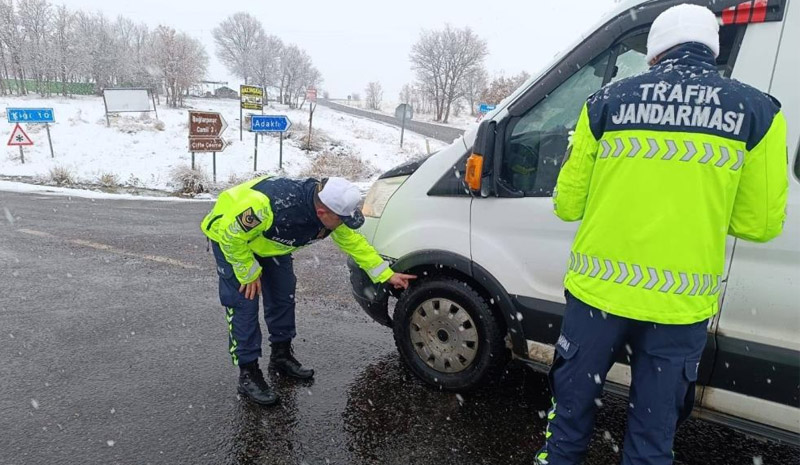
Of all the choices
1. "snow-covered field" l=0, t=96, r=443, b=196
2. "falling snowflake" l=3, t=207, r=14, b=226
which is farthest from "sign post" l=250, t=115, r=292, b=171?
"falling snowflake" l=3, t=207, r=14, b=226

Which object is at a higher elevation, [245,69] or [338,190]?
[245,69]

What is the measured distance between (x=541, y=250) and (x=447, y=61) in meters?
57.8

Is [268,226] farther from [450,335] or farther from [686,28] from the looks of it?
[686,28]

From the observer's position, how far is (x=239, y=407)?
293cm

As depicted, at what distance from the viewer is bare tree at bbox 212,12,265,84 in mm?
67188

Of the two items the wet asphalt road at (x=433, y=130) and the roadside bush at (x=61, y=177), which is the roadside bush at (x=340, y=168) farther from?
the roadside bush at (x=61, y=177)

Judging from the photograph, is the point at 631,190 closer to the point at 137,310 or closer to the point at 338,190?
the point at 338,190

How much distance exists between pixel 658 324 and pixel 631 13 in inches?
58.9

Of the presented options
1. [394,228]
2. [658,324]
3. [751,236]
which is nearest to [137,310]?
[394,228]

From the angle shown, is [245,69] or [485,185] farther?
[245,69]

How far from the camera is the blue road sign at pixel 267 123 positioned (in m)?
14.4

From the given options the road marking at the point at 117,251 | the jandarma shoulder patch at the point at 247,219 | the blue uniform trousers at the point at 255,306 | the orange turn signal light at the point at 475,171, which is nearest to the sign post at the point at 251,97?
the road marking at the point at 117,251

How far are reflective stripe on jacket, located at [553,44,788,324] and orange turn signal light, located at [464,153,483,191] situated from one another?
87 cm

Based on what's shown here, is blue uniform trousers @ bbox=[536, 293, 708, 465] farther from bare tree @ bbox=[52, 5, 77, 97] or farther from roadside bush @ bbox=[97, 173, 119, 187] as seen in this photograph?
bare tree @ bbox=[52, 5, 77, 97]
